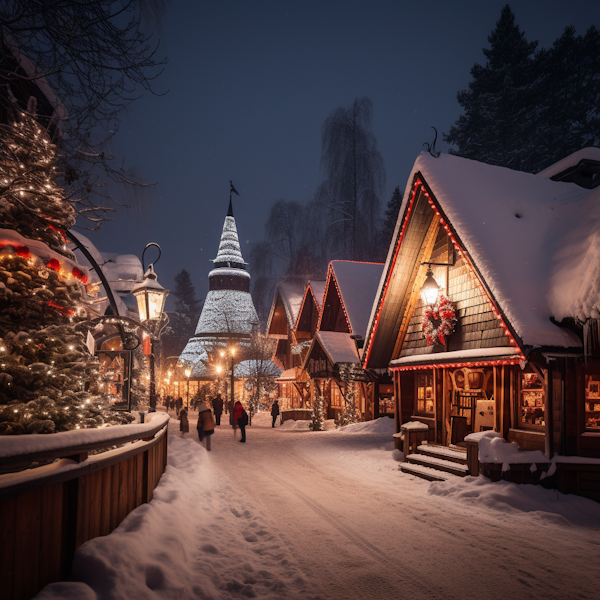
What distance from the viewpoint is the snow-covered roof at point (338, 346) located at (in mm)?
23359

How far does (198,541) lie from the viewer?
642 cm

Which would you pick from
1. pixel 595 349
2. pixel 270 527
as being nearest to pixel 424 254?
pixel 595 349

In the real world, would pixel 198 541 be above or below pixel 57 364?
below

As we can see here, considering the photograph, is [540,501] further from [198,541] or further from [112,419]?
[112,419]

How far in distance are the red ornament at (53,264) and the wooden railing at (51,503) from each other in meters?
2.97

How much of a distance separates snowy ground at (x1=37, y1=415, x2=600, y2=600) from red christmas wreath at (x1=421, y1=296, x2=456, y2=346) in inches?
150

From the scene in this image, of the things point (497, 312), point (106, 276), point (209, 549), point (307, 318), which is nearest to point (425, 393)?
point (497, 312)

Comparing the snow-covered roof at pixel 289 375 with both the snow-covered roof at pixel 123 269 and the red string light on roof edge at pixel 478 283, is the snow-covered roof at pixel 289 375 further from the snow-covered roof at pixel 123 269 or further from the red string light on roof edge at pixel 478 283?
the red string light on roof edge at pixel 478 283

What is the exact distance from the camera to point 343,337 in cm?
Result: 2531

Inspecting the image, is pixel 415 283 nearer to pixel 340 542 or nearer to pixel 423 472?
pixel 423 472

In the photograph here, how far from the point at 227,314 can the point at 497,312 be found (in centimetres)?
4388

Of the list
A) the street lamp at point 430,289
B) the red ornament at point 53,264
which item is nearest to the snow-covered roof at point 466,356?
the street lamp at point 430,289

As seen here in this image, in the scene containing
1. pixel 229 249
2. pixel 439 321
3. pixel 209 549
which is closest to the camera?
pixel 209 549

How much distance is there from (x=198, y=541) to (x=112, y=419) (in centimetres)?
282
